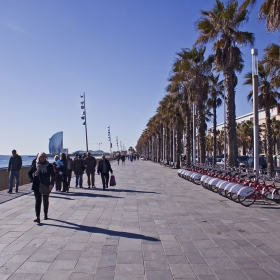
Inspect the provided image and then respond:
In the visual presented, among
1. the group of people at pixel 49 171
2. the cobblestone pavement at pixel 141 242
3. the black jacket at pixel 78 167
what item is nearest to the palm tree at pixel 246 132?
the group of people at pixel 49 171

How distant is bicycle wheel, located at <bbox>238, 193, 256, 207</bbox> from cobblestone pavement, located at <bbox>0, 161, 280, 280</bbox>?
195 millimetres

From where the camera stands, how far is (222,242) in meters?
7.05

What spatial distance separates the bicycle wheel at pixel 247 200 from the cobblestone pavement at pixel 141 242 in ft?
0.64

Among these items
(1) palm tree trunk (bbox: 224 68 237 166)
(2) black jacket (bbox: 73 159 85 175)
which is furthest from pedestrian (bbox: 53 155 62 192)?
(1) palm tree trunk (bbox: 224 68 237 166)

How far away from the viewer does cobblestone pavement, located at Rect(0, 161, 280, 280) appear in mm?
5359

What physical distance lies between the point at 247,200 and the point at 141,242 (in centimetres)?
589

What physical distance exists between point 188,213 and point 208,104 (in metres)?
28.4

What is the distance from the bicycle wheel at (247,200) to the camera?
11405 millimetres

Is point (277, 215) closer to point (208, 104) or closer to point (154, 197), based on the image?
point (154, 197)

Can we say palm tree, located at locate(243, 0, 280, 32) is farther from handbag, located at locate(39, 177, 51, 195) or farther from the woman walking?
the woman walking

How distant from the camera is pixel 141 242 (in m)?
7.04

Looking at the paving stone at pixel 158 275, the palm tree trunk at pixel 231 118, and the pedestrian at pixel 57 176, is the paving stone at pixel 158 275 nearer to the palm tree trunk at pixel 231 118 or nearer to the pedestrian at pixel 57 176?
the pedestrian at pixel 57 176

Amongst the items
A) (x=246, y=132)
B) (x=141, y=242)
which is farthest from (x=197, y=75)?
(x=246, y=132)

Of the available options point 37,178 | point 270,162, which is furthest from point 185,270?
point 270,162
